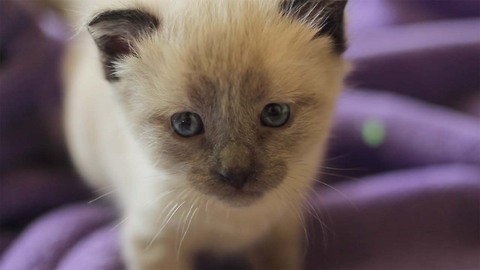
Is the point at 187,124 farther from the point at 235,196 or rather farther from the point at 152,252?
the point at 152,252

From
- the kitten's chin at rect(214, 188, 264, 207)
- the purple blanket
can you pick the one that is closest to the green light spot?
the purple blanket

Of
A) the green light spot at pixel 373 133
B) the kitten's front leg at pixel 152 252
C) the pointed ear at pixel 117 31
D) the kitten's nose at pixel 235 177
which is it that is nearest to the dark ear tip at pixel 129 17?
the pointed ear at pixel 117 31

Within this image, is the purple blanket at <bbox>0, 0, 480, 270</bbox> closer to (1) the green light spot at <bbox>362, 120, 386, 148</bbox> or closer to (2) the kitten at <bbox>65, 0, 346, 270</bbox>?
(1) the green light spot at <bbox>362, 120, 386, 148</bbox>

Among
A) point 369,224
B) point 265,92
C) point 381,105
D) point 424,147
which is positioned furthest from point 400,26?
point 265,92

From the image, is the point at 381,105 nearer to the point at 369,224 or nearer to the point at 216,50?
the point at 369,224

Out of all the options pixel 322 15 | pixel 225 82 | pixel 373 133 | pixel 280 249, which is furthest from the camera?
pixel 373 133

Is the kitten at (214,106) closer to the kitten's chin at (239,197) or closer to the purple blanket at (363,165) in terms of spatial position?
the kitten's chin at (239,197)

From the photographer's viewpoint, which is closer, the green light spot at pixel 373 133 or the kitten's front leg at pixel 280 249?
the kitten's front leg at pixel 280 249

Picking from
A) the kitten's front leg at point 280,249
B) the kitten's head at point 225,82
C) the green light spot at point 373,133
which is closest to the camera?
the kitten's head at point 225,82

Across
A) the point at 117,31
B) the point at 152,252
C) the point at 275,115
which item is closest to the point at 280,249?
the point at 152,252
